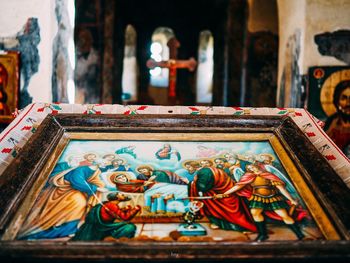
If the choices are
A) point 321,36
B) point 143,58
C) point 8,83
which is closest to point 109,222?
point 8,83

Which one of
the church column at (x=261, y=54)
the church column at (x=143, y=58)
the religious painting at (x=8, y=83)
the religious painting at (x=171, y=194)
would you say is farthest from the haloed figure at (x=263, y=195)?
the church column at (x=143, y=58)

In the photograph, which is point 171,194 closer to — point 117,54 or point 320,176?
point 320,176

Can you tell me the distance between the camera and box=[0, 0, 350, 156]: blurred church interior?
3.84 m

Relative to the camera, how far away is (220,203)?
160cm

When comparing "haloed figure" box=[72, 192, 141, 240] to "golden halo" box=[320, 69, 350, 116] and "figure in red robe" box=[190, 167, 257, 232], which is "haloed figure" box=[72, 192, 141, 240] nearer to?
"figure in red robe" box=[190, 167, 257, 232]

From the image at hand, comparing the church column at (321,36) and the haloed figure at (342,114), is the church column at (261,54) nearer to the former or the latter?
the church column at (321,36)

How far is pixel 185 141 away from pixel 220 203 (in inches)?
17.5

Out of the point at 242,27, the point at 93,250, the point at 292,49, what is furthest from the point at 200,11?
the point at 93,250

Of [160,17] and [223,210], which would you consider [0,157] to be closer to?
[223,210]

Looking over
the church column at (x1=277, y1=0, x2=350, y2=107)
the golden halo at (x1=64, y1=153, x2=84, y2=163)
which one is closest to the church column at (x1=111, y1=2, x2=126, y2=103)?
the church column at (x1=277, y1=0, x2=350, y2=107)

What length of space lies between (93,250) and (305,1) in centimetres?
422

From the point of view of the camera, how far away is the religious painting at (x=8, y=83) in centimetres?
379

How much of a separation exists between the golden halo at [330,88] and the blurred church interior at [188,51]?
0.4 inches

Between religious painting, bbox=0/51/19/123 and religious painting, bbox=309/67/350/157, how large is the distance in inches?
124
